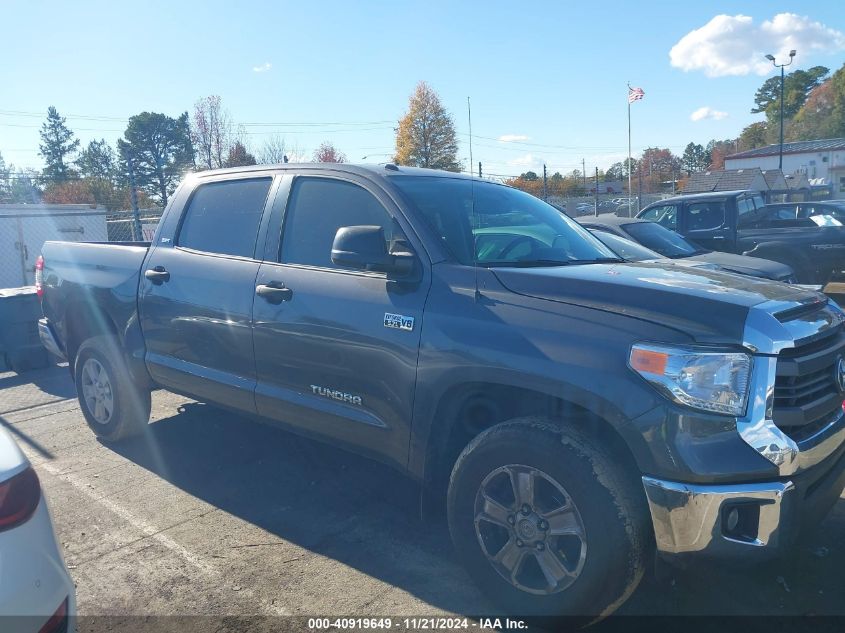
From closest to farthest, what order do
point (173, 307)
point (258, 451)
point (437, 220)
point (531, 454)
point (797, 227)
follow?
point (531, 454), point (437, 220), point (173, 307), point (258, 451), point (797, 227)

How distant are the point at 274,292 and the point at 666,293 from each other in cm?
211

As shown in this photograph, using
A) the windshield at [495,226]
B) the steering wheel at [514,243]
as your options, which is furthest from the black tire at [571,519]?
the steering wheel at [514,243]

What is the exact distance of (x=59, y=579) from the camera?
233 cm

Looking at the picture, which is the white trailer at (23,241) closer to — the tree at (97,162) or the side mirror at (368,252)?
the side mirror at (368,252)

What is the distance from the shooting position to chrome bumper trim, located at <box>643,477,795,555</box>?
252 centimetres

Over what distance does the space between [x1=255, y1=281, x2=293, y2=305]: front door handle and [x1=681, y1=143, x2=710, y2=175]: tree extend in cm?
10432

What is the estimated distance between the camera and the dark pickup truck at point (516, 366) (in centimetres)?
258

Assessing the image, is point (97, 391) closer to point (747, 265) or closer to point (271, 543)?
point (271, 543)

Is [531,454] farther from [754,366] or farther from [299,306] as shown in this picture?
[299,306]

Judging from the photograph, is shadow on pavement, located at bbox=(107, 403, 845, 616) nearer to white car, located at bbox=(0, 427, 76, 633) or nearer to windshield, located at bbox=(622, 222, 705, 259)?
white car, located at bbox=(0, 427, 76, 633)

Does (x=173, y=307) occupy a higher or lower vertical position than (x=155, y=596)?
higher

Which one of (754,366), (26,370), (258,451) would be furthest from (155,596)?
(26,370)

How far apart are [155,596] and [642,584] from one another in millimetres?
2317

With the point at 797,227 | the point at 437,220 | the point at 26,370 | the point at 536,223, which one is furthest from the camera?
the point at 797,227
